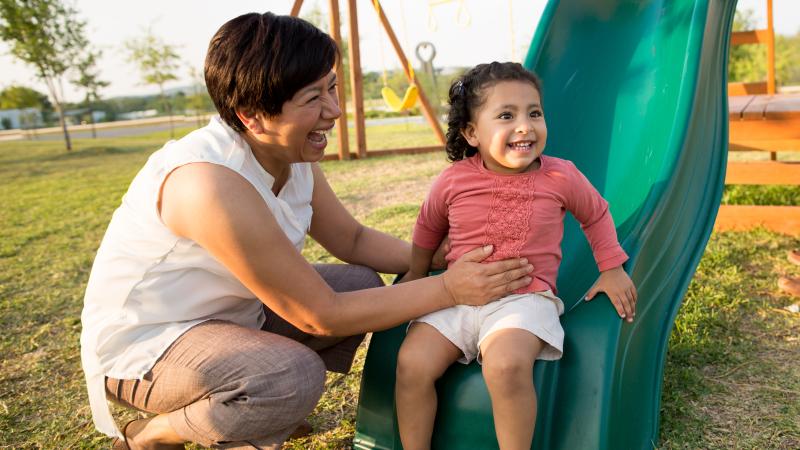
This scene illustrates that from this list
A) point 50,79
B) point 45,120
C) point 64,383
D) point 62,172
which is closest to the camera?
point 64,383

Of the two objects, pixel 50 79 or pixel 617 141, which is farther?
pixel 50 79

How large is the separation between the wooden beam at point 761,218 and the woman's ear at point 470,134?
8.51 ft

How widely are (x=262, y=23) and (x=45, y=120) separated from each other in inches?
840

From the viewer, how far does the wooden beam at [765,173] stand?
392 centimetres

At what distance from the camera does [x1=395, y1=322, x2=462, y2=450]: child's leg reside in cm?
162

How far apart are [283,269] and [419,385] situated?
1.34 ft

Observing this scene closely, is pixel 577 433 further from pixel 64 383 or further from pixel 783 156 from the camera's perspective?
pixel 783 156

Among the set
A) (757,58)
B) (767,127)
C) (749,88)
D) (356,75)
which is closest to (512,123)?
(767,127)

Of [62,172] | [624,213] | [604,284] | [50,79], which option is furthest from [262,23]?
[50,79]

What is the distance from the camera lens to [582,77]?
2965 mm

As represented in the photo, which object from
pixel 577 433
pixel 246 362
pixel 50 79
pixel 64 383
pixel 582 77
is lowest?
pixel 64 383

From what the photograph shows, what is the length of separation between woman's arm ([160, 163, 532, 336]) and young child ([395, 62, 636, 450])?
2.5 inches

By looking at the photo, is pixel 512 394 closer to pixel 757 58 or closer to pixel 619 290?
pixel 619 290

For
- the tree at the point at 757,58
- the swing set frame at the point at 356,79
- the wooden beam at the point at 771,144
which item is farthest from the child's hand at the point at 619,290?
the tree at the point at 757,58
